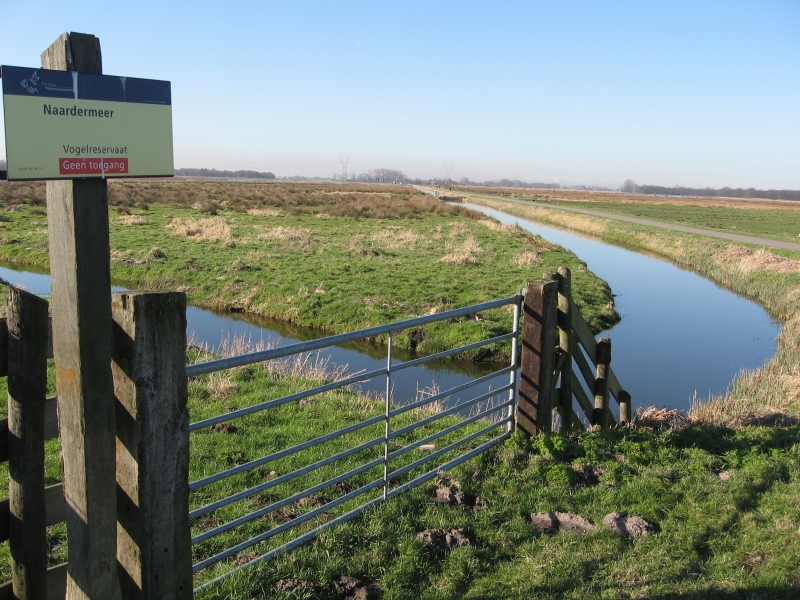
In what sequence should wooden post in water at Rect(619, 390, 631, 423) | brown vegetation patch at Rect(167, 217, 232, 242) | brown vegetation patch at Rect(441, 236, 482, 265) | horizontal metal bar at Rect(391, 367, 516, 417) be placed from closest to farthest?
horizontal metal bar at Rect(391, 367, 516, 417), wooden post in water at Rect(619, 390, 631, 423), brown vegetation patch at Rect(441, 236, 482, 265), brown vegetation patch at Rect(167, 217, 232, 242)

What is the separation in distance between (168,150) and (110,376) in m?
0.98

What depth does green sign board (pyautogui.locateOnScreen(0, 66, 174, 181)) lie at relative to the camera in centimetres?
215

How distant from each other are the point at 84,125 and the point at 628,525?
4225 mm

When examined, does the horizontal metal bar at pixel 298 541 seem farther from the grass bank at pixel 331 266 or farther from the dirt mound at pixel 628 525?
the grass bank at pixel 331 266

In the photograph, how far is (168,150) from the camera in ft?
8.61

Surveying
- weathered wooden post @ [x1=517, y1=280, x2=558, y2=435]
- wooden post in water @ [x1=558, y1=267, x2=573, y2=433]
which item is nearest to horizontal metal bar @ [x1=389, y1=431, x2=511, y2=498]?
weathered wooden post @ [x1=517, y1=280, x2=558, y2=435]

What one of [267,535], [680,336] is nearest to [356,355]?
[680,336]

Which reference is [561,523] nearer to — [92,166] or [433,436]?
[433,436]

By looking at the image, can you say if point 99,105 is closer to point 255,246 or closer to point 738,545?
point 738,545

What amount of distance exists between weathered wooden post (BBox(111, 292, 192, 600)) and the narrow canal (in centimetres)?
689

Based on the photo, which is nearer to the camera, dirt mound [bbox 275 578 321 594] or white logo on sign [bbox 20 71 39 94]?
white logo on sign [bbox 20 71 39 94]

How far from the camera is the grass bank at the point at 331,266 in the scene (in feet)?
52.4

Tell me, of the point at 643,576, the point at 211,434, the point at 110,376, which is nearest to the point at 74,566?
the point at 110,376

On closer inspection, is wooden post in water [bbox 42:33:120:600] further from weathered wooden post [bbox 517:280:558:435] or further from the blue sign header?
weathered wooden post [bbox 517:280:558:435]
